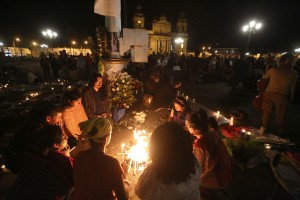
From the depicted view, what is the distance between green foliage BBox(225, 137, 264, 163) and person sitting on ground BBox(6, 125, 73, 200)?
3429mm

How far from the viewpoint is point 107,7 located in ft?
22.5

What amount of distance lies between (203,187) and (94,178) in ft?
6.46

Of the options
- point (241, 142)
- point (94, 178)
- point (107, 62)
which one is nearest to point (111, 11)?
point (107, 62)

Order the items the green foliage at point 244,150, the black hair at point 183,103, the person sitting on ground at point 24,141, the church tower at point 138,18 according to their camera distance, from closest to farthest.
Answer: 1. the person sitting on ground at point 24,141
2. the green foliage at point 244,150
3. the black hair at point 183,103
4. the church tower at point 138,18

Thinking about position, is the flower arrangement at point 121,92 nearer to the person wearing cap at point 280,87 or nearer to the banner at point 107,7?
the banner at point 107,7

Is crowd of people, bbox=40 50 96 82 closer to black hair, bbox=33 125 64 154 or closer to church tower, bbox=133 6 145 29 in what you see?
black hair, bbox=33 125 64 154

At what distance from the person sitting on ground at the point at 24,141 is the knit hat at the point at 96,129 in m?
1.12

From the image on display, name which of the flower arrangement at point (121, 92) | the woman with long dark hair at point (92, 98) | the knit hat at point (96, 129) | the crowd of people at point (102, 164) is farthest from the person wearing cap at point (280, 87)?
the knit hat at point (96, 129)

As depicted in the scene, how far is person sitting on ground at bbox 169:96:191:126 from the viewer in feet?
15.9

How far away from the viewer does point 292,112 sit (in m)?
7.86

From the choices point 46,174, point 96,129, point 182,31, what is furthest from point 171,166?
point 182,31

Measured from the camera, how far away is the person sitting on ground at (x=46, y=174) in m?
2.11

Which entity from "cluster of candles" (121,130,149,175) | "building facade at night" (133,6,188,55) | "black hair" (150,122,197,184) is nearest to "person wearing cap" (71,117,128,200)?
"black hair" (150,122,197,184)

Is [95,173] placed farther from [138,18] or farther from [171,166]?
[138,18]
